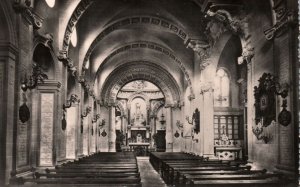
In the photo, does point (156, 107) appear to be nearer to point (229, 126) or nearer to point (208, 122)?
point (229, 126)

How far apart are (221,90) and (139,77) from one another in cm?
1211

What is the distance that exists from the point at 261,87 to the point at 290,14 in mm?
2497

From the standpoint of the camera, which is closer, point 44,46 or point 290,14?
point 290,14

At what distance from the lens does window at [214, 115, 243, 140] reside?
22.0m

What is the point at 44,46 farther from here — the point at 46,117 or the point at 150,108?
the point at 150,108

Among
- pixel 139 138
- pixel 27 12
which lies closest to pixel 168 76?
pixel 139 138

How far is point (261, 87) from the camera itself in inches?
428

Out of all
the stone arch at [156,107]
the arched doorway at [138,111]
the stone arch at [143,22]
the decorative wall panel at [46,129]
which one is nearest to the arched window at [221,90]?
the stone arch at [143,22]

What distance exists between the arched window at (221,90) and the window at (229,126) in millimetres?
752

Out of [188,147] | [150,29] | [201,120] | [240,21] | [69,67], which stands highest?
[150,29]

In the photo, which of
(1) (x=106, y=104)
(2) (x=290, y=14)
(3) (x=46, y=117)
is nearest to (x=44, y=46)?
(3) (x=46, y=117)

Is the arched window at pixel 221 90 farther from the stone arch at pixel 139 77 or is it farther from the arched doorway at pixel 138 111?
the arched doorway at pixel 138 111

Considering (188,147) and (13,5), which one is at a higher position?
(13,5)

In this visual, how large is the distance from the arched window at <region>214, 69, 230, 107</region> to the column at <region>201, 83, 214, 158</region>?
104 inches
